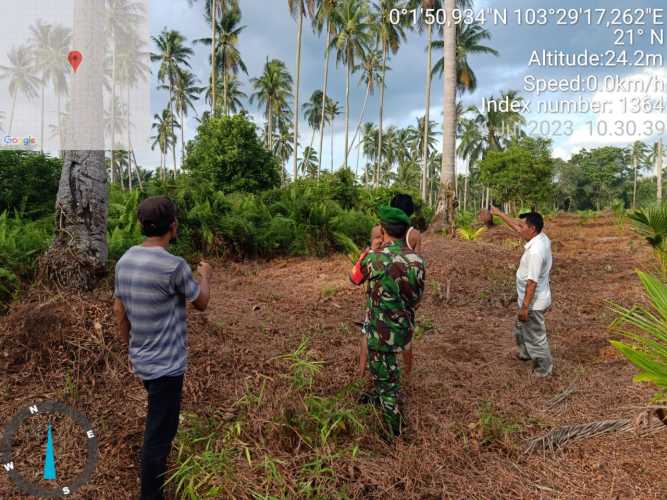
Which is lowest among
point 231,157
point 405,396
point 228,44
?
point 405,396

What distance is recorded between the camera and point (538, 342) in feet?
14.6

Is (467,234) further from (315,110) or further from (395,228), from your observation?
(315,110)

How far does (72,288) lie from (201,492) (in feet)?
7.24

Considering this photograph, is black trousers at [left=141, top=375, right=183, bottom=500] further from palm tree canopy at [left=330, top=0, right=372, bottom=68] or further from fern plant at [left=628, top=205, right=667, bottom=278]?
palm tree canopy at [left=330, top=0, right=372, bottom=68]

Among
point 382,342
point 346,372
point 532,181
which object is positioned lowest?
point 346,372

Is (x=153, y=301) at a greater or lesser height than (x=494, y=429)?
greater

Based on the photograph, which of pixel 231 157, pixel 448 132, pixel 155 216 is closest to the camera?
pixel 155 216

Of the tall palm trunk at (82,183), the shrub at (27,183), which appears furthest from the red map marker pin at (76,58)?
the shrub at (27,183)

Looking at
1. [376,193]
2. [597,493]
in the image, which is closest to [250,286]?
[597,493]

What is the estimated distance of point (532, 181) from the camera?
1232 inches

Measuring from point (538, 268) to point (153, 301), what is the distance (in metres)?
Answer: 3.45

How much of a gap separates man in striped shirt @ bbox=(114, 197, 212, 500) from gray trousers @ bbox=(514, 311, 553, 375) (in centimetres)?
335

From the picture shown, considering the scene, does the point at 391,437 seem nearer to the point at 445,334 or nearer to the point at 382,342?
the point at 382,342

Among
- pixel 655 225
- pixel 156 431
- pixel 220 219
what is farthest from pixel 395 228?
pixel 220 219
